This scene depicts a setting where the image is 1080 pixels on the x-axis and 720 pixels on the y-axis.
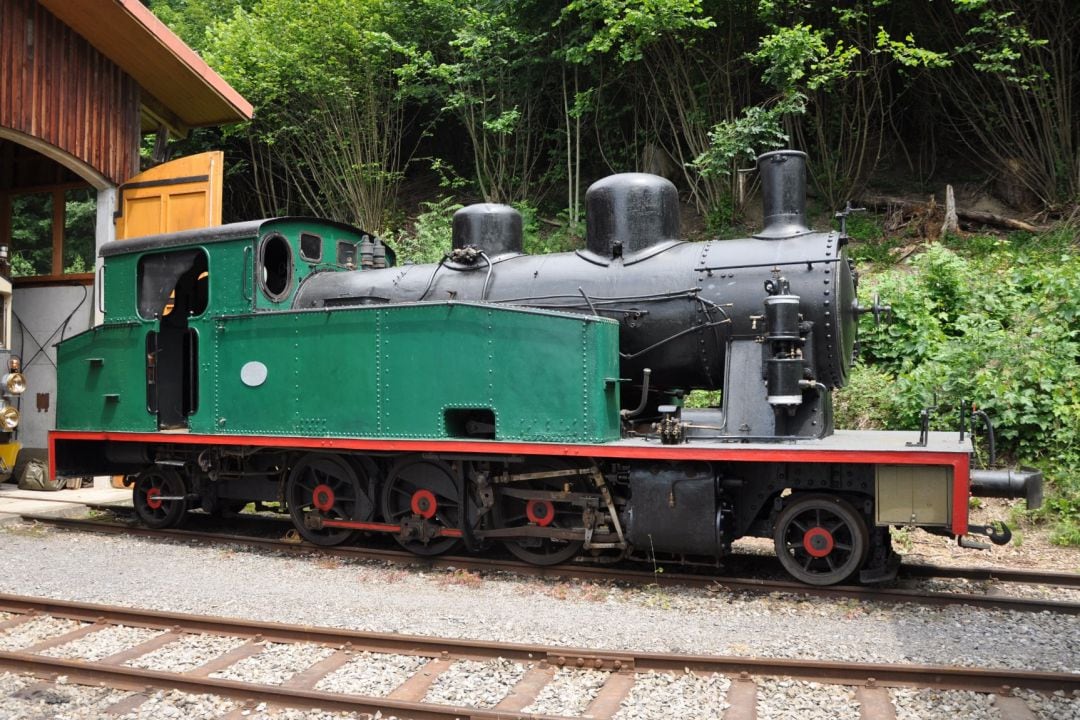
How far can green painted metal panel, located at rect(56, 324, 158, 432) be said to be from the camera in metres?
7.96

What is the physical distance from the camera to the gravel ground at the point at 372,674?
4.21 metres

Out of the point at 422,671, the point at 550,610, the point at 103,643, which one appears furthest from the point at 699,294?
the point at 103,643

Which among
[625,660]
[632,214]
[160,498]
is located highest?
[632,214]

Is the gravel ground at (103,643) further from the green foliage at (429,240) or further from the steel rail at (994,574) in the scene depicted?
the green foliage at (429,240)

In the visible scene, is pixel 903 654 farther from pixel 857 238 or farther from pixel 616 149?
pixel 616 149

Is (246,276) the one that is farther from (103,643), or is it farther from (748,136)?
(748,136)

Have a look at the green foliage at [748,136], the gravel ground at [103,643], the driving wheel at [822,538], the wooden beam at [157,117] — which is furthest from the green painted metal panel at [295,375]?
the green foliage at [748,136]

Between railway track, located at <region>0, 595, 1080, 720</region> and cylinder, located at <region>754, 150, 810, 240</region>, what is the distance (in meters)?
3.41

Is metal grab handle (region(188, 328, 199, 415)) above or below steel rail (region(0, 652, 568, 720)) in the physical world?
above

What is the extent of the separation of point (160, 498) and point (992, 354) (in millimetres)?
9045

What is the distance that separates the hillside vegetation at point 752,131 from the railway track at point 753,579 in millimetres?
1887

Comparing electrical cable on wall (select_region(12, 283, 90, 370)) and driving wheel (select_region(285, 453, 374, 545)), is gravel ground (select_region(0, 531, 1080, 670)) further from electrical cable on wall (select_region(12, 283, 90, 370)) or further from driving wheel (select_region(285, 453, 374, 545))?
electrical cable on wall (select_region(12, 283, 90, 370))

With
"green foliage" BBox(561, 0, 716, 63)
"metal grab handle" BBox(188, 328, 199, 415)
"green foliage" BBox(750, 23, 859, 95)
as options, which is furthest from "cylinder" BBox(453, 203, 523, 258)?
"green foliage" BBox(750, 23, 859, 95)

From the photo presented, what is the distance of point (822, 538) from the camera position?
5734mm
